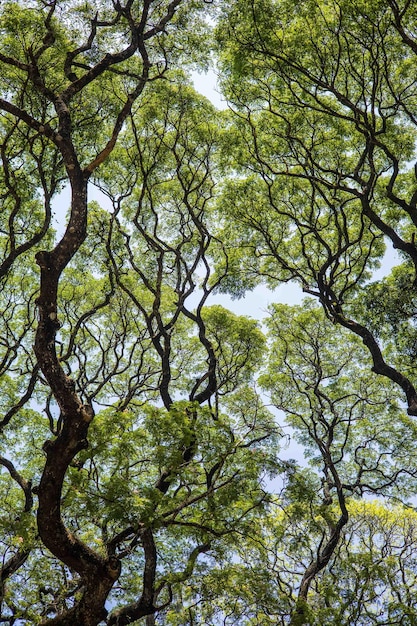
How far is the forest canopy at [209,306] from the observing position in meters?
7.62

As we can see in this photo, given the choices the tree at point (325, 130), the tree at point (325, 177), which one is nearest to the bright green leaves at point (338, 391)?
the tree at point (325, 177)

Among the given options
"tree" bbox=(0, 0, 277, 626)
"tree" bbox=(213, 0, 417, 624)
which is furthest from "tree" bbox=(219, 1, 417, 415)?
"tree" bbox=(0, 0, 277, 626)

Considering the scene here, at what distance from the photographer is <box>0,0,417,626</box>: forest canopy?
762 cm

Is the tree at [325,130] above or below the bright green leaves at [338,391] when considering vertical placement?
above

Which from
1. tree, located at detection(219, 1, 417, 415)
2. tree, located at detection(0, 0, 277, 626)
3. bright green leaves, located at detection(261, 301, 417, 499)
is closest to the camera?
tree, located at detection(0, 0, 277, 626)

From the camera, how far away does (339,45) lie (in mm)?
8727

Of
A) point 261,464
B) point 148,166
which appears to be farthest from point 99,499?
point 148,166

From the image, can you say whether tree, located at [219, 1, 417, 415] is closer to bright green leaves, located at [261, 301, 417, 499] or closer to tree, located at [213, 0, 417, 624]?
tree, located at [213, 0, 417, 624]

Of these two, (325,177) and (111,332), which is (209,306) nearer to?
(111,332)

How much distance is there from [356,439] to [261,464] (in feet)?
19.7

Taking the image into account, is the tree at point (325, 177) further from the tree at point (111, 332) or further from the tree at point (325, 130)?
the tree at point (111, 332)

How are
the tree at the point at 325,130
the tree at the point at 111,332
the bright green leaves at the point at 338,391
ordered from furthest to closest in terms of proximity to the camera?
the bright green leaves at the point at 338,391, the tree at the point at 325,130, the tree at the point at 111,332

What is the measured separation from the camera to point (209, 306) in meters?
12.7

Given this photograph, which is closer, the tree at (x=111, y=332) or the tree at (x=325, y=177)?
the tree at (x=111, y=332)
